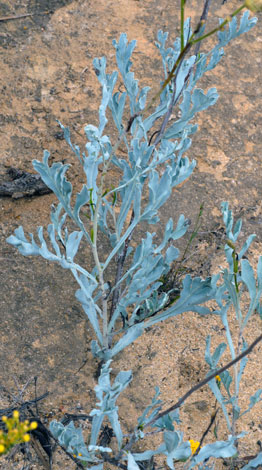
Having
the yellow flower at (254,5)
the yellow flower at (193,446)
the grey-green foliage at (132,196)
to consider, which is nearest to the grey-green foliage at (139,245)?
the grey-green foliage at (132,196)

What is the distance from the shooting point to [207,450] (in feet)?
6.18

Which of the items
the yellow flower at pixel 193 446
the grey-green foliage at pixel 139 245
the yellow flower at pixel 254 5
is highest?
the yellow flower at pixel 254 5

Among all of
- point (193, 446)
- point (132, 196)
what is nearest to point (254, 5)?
point (132, 196)

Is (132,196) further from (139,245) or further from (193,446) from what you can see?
(193,446)

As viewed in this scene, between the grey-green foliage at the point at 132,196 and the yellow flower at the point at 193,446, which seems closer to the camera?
the grey-green foliage at the point at 132,196

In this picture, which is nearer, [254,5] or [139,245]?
[254,5]

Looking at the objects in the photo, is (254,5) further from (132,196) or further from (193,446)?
(193,446)

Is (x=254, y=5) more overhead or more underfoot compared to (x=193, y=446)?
more overhead

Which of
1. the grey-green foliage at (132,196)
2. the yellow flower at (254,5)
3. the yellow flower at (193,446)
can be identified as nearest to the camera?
the yellow flower at (254,5)

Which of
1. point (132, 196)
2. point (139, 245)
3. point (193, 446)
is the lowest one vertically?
point (193, 446)

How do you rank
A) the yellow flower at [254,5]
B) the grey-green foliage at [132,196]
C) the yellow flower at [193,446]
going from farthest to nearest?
the yellow flower at [193,446]
the grey-green foliage at [132,196]
the yellow flower at [254,5]

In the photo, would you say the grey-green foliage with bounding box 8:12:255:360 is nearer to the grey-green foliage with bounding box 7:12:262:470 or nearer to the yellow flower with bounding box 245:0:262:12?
the grey-green foliage with bounding box 7:12:262:470

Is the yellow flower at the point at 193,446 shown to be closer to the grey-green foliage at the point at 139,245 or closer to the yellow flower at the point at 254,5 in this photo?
the grey-green foliage at the point at 139,245

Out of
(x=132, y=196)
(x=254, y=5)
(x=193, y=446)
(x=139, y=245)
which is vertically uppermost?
(x=254, y=5)
